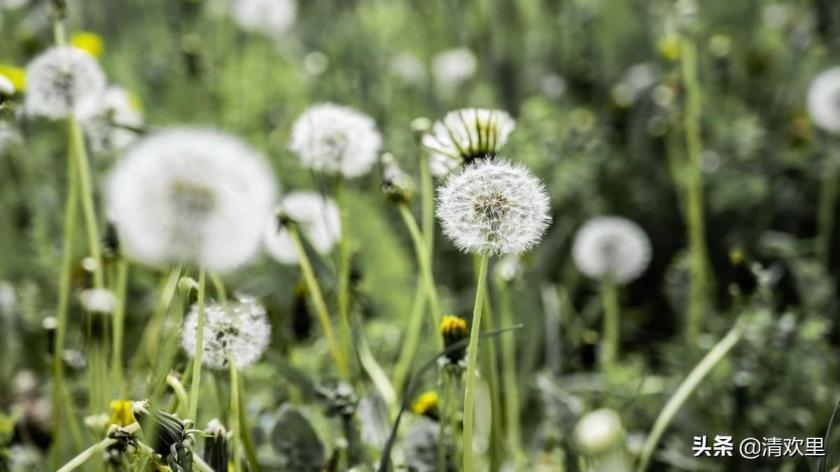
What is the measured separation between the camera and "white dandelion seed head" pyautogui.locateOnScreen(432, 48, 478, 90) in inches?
68.1

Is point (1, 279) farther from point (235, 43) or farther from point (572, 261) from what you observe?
point (235, 43)

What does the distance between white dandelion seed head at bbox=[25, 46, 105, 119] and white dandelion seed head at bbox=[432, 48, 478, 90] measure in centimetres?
95

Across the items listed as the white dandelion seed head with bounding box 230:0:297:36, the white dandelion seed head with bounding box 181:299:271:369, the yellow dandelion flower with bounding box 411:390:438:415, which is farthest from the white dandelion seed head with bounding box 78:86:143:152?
the white dandelion seed head with bounding box 230:0:297:36

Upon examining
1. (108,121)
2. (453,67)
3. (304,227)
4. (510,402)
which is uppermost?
(453,67)

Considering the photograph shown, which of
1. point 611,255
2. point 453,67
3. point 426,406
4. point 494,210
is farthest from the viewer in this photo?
point 453,67

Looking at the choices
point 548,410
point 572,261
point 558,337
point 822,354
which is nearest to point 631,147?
point 572,261

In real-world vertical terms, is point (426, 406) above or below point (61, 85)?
below

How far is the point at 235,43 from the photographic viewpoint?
7.87 ft

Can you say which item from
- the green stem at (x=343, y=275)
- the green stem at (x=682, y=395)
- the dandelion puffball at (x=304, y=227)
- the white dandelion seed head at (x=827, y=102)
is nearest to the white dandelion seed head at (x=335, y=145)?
the green stem at (x=343, y=275)

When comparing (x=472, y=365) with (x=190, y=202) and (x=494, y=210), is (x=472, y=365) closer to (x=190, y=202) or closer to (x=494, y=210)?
(x=494, y=210)

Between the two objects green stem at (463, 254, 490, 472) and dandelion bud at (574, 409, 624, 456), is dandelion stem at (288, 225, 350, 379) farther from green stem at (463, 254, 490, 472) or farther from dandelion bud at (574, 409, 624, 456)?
dandelion bud at (574, 409, 624, 456)

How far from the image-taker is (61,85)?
2.73ft

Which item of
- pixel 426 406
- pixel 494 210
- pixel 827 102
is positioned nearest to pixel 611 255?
pixel 827 102

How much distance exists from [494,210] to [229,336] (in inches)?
9.1
